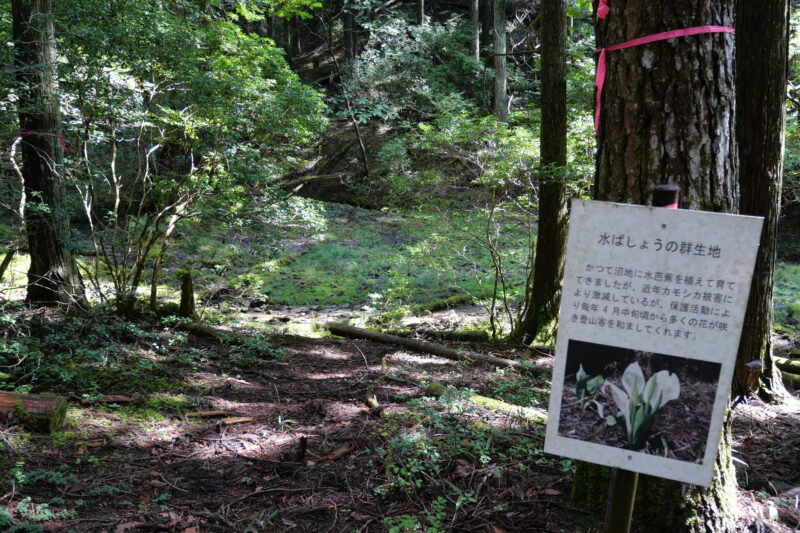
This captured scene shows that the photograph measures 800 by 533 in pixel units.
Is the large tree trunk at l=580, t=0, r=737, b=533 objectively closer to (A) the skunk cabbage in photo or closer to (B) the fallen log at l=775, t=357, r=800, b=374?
(A) the skunk cabbage in photo

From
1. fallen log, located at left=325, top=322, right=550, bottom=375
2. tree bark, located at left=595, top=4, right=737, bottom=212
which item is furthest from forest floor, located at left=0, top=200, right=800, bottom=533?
tree bark, located at left=595, top=4, right=737, bottom=212

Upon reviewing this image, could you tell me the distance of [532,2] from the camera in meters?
20.9

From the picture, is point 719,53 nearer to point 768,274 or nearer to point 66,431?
point 768,274

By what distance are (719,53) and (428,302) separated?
24.1 ft

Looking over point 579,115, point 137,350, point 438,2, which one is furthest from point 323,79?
point 137,350

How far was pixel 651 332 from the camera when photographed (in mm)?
1710

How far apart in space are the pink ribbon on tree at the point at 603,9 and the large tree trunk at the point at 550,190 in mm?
3451

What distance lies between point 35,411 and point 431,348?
415 centimetres

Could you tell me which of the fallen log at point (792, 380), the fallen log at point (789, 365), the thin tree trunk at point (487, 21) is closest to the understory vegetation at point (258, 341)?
the fallen log at point (789, 365)

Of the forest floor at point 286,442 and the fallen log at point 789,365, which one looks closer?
the forest floor at point 286,442

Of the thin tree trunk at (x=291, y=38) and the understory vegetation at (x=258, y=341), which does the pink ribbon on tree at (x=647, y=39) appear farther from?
the thin tree trunk at (x=291, y=38)

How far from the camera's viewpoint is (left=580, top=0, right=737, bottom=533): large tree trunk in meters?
2.07

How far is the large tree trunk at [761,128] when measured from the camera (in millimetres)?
4238

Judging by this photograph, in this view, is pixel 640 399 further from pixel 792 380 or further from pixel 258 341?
pixel 258 341
